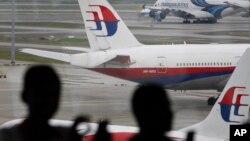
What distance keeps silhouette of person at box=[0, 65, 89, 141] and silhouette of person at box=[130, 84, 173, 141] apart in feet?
0.97

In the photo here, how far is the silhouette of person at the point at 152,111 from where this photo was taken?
380 centimetres

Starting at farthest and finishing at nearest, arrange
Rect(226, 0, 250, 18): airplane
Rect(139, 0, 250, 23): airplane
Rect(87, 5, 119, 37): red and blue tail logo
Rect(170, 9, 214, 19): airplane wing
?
Rect(170, 9, 214, 19): airplane wing < Rect(139, 0, 250, 23): airplane < Rect(226, 0, 250, 18): airplane < Rect(87, 5, 119, 37): red and blue tail logo

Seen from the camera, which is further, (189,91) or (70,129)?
(189,91)

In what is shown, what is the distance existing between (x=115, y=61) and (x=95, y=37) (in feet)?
6.53

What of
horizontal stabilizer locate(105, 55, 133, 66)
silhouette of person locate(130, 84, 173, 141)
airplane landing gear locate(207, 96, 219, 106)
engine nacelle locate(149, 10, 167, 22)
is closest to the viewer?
silhouette of person locate(130, 84, 173, 141)

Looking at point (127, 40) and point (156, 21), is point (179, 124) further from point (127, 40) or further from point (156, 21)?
point (156, 21)

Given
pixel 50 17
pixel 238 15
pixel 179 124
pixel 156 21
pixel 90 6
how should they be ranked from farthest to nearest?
pixel 156 21, pixel 238 15, pixel 50 17, pixel 90 6, pixel 179 124

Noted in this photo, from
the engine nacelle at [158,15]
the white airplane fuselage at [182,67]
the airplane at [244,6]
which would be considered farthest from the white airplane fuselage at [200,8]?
the white airplane fuselage at [182,67]

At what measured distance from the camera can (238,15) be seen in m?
73.6

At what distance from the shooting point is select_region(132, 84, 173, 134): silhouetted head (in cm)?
381

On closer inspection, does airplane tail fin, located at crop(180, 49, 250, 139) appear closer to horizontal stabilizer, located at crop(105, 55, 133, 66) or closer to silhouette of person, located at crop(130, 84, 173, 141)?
silhouette of person, located at crop(130, 84, 173, 141)

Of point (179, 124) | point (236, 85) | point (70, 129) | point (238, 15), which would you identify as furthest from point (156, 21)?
point (70, 129)

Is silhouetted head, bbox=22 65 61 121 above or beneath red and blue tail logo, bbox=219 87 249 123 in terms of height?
above

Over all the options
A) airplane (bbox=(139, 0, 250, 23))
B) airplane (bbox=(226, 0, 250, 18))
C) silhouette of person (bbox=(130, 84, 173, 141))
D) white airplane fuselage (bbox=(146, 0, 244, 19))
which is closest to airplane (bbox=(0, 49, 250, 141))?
silhouette of person (bbox=(130, 84, 173, 141))
